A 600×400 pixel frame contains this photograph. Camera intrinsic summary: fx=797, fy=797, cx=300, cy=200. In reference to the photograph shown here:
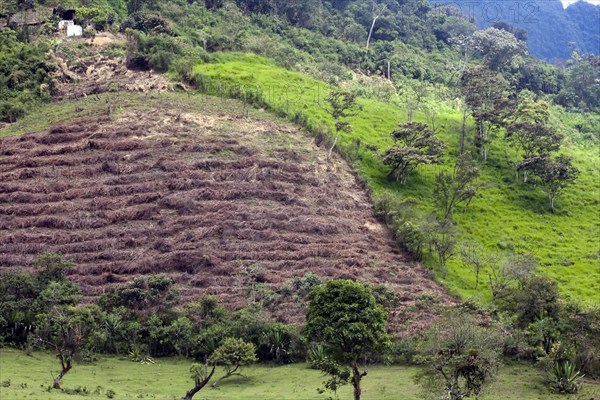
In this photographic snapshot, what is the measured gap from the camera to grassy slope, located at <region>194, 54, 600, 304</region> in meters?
61.0

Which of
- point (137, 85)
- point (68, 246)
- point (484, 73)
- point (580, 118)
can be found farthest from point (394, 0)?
point (68, 246)

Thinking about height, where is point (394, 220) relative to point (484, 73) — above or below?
below

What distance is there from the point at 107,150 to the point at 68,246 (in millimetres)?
11426

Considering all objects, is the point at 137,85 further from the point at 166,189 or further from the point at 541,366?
the point at 541,366

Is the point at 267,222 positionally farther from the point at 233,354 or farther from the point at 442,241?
the point at 233,354

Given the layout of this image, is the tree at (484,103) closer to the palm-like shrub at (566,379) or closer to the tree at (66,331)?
the palm-like shrub at (566,379)

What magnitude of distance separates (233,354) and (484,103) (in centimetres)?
4525

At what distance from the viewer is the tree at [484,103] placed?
76125mm

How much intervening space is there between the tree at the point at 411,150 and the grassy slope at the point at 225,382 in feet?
78.2

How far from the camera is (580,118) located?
101m

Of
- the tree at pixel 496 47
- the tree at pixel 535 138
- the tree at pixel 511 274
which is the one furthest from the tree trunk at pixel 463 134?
the tree at pixel 496 47

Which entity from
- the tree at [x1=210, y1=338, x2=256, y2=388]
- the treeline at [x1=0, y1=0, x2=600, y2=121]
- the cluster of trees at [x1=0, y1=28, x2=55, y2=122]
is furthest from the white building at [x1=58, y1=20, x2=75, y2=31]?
the tree at [x1=210, y1=338, x2=256, y2=388]

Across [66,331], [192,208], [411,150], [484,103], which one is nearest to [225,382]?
[66,331]

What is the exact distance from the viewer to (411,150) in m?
67.3
